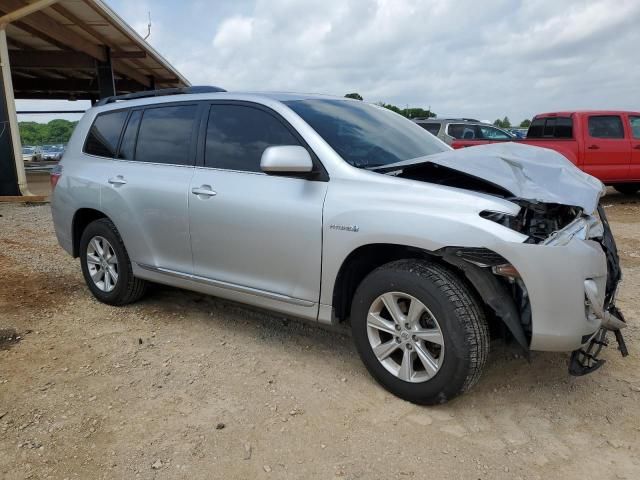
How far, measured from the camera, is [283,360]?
350 cm

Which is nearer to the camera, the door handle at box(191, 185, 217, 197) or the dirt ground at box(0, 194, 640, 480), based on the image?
the dirt ground at box(0, 194, 640, 480)

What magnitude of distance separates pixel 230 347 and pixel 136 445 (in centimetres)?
116

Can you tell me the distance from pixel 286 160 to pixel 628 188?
1054cm

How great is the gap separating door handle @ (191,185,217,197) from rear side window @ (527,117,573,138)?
885cm

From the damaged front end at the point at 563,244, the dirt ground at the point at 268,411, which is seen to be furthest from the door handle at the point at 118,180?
the damaged front end at the point at 563,244

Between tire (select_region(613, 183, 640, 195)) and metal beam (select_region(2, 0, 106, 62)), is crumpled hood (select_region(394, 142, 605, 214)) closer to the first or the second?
tire (select_region(613, 183, 640, 195))

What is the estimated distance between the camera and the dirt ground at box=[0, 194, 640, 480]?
2.46m

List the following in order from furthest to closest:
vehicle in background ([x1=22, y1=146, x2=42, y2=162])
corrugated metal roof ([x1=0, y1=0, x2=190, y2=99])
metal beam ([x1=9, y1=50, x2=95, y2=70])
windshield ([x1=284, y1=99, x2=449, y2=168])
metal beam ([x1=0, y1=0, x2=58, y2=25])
Result: vehicle in background ([x1=22, y1=146, x2=42, y2=162]) < metal beam ([x1=9, y1=50, x2=95, y2=70]) < corrugated metal roof ([x1=0, y1=0, x2=190, y2=99]) < metal beam ([x1=0, y1=0, x2=58, y2=25]) < windshield ([x1=284, y1=99, x2=449, y2=168])

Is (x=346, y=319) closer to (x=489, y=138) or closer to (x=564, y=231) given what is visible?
(x=564, y=231)

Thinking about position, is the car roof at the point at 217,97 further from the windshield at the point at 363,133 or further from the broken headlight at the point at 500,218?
the broken headlight at the point at 500,218

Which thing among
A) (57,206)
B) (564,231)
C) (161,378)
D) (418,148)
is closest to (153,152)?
(57,206)

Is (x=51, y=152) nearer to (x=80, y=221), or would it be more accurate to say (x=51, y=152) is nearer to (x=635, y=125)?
(x=80, y=221)

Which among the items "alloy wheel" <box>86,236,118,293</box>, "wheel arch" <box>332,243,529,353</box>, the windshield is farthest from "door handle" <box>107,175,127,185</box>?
"wheel arch" <box>332,243,529,353</box>

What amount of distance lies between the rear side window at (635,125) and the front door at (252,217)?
9.42m
